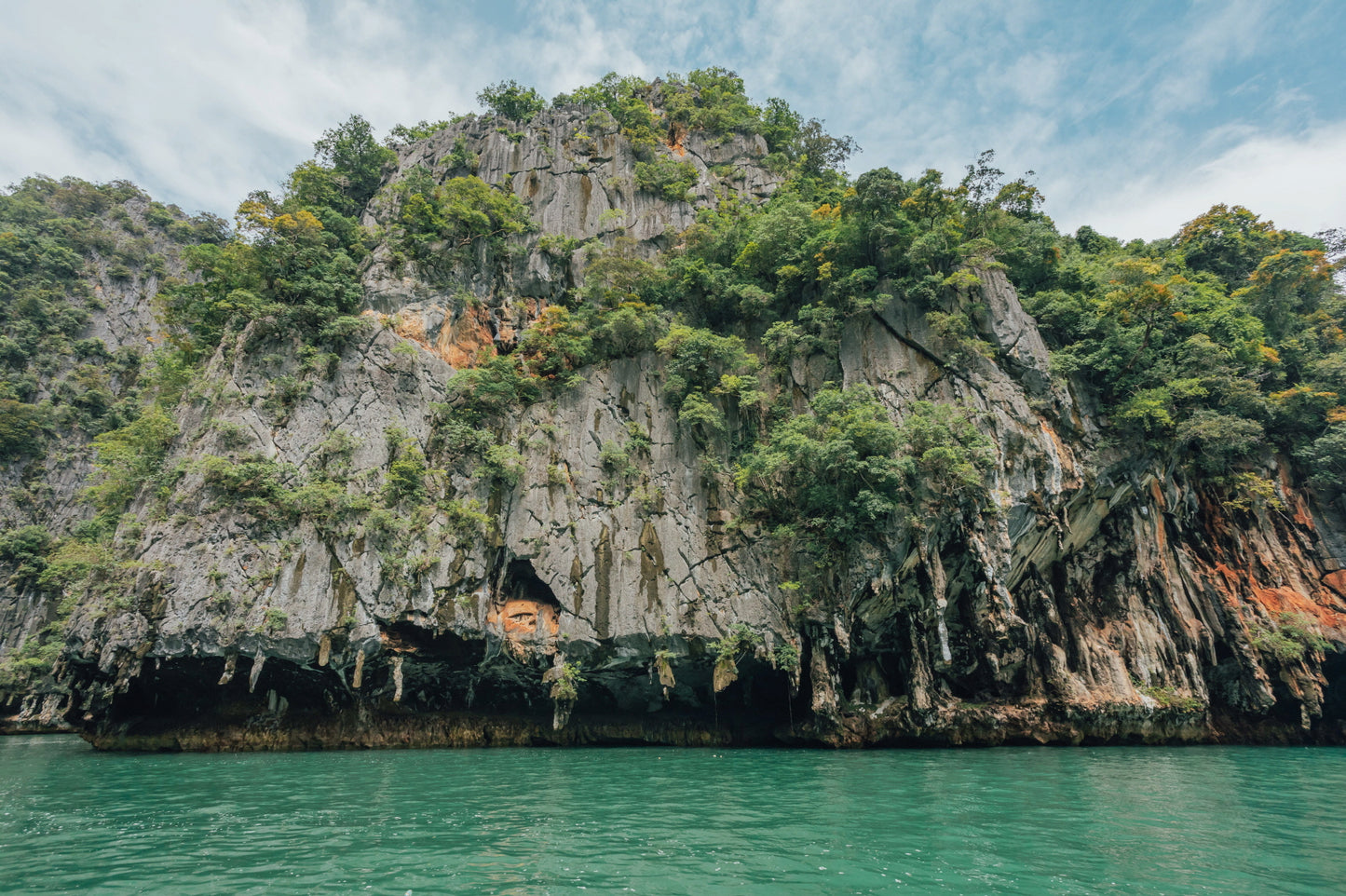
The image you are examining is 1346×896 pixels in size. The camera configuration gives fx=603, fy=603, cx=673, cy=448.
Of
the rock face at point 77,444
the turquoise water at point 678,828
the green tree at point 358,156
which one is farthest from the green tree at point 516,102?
the turquoise water at point 678,828

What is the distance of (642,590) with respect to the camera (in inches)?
754

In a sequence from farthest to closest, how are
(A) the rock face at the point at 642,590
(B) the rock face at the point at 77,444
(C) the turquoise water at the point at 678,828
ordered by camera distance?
(B) the rock face at the point at 77,444, (A) the rock face at the point at 642,590, (C) the turquoise water at the point at 678,828

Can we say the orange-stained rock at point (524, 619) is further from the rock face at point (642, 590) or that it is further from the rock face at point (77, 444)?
the rock face at point (77, 444)

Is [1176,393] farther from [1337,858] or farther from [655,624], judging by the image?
[655,624]

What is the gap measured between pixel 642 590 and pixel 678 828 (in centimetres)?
1120

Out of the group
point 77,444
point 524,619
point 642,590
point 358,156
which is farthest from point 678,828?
point 77,444

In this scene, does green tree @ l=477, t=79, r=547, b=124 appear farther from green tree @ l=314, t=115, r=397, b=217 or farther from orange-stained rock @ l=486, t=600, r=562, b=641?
orange-stained rock @ l=486, t=600, r=562, b=641

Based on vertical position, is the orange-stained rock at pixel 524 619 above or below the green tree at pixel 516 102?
below

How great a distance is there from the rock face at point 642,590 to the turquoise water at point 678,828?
4116 mm

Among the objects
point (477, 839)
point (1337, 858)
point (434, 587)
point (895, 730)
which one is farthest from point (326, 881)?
point (895, 730)

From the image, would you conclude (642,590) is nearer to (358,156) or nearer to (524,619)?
(524,619)

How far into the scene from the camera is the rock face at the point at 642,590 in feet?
58.5

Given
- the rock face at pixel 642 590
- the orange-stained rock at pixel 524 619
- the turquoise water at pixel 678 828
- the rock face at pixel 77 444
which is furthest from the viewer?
the rock face at pixel 77 444

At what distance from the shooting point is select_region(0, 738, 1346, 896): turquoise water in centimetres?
601
